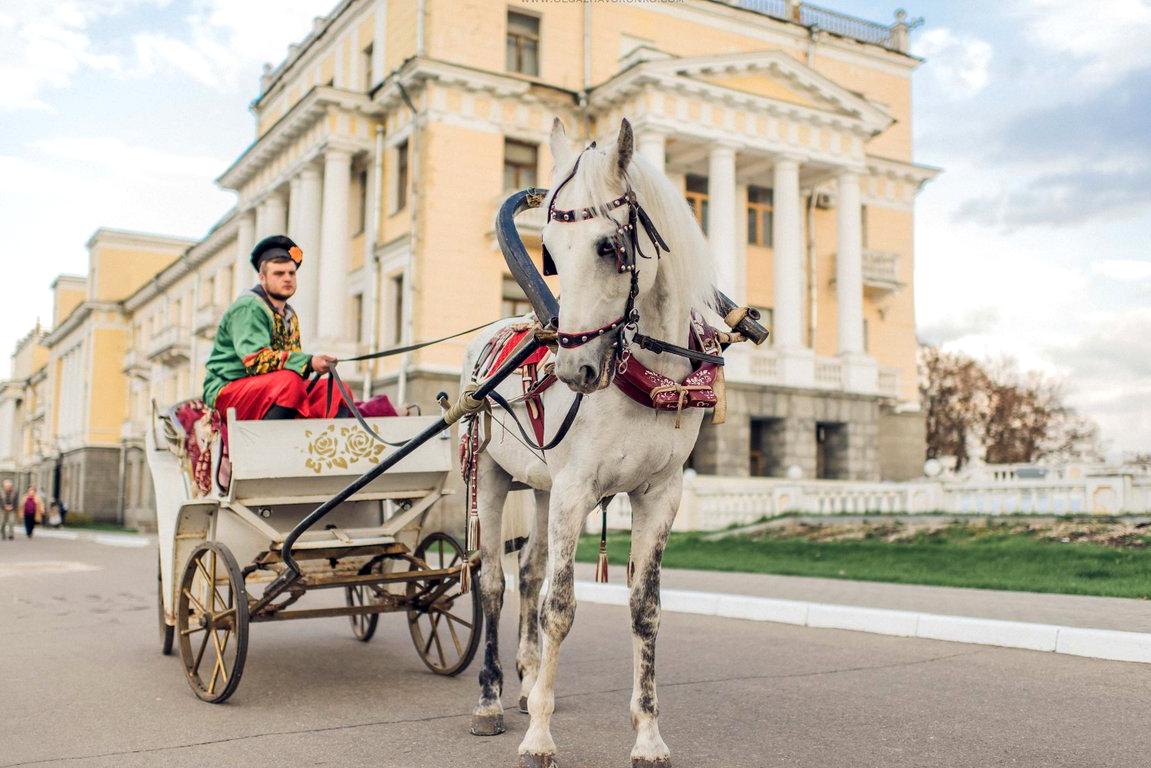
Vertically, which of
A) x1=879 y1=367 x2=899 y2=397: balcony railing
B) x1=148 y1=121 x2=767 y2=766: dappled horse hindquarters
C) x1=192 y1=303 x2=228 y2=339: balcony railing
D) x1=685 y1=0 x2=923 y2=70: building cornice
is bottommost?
x1=148 y1=121 x2=767 y2=766: dappled horse hindquarters

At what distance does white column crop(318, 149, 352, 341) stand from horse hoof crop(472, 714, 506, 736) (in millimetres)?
27031

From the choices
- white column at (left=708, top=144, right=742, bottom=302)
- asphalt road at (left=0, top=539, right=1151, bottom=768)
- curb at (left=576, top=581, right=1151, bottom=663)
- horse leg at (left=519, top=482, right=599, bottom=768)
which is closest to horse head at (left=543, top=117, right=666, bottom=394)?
horse leg at (left=519, top=482, right=599, bottom=768)

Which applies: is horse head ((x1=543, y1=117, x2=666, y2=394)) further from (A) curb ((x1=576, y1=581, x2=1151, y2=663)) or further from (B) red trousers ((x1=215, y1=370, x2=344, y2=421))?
(A) curb ((x1=576, y1=581, x2=1151, y2=663))

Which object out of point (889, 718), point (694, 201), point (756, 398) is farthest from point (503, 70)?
point (889, 718)

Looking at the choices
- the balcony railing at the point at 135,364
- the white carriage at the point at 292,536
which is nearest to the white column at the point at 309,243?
the white carriage at the point at 292,536

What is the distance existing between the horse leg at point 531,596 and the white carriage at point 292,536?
1.25 ft

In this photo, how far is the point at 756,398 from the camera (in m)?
30.2

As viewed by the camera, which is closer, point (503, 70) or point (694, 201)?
point (503, 70)

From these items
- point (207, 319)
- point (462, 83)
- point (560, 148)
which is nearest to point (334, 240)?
point (462, 83)

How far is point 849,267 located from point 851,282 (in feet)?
1.62

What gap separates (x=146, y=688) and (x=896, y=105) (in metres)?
37.6

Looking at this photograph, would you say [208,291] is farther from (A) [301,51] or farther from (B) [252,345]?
(B) [252,345]

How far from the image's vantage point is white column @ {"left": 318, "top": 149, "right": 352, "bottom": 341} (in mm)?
31188

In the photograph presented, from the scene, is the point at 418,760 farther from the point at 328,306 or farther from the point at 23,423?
the point at 23,423
